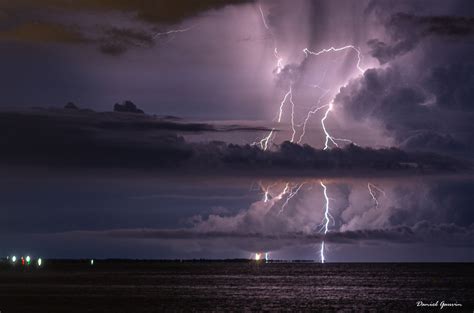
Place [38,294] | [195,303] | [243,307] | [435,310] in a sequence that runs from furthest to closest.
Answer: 1. [38,294]
2. [195,303]
3. [243,307]
4. [435,310]

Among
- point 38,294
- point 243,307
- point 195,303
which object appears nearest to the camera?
point 243,307

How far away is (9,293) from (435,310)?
59743mm

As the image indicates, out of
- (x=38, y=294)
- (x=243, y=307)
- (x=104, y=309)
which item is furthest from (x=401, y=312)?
(x=38, y=294)

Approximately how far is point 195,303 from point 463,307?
30.5 metres

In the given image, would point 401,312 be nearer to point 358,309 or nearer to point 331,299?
point 358,309

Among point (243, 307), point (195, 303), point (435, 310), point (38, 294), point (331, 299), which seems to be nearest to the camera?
point (435, 310)

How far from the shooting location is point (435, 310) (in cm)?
8175

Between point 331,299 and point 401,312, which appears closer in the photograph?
point 401,312

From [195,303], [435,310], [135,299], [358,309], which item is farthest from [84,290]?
[435,310]

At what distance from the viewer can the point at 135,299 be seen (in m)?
102

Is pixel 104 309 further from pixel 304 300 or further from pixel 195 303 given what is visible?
pixel 304 300

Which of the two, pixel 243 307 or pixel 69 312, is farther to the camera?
pixel 243 307

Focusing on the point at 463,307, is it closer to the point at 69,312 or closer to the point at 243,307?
the point at 243,307

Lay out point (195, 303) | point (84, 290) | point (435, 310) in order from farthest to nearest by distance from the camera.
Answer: point (84, 290)
point (195, 303)
point (435, 310)
